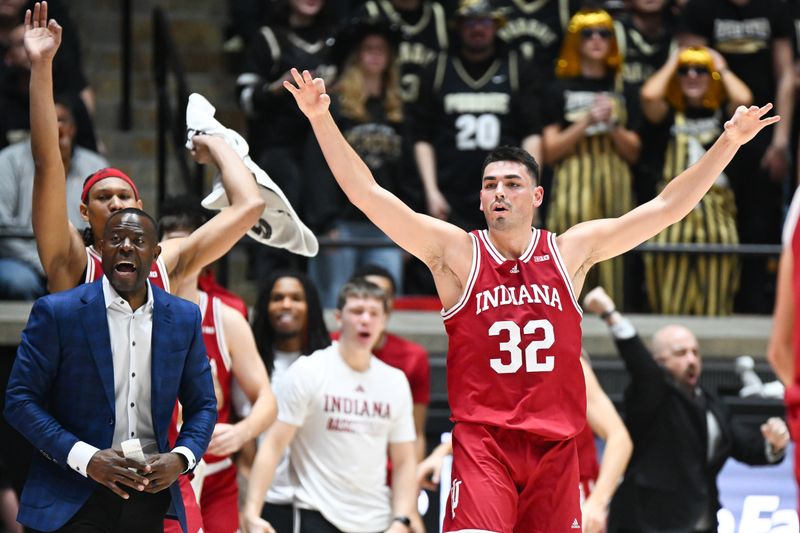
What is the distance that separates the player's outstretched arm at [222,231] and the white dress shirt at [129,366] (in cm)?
73

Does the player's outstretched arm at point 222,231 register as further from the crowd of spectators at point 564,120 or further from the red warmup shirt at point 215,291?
the crowd of spectators at point 564,120

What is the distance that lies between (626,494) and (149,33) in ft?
18.3

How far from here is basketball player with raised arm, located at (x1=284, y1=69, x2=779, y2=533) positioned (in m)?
5.78

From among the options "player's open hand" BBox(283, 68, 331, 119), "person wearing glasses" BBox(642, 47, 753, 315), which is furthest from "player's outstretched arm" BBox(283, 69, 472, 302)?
"person wearing glasses" BBox(642, 47, 753, 315)

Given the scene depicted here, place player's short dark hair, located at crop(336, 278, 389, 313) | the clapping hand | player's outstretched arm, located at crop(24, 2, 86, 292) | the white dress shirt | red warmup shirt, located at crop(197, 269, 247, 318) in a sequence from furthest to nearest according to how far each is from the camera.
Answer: player's short dark hair, located at crop(336, 278, 389, 313) → red warmup shirt, located at crop(197, 269, 247, 318) → player's outstretched arm, located at crop(24, 2, 86, 292) → the white dress shirt → the clapping hand

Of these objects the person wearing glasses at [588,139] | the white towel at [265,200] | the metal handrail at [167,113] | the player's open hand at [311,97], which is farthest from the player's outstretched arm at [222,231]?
the person wearing glasses at [588,139]

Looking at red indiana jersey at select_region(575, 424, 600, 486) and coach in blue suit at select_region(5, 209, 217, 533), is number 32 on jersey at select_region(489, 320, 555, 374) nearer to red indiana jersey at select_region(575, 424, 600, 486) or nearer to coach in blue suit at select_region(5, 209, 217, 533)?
coach in blue suit at select_region(5, 209, 217, 533)

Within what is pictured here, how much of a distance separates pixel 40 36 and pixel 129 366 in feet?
4.47

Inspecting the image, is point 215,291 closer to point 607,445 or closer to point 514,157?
point 514,157

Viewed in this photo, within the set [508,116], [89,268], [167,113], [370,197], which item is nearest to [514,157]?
[370,197]

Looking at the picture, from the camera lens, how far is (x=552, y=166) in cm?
984

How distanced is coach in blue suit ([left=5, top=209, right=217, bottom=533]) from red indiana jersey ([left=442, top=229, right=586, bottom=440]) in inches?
41.1

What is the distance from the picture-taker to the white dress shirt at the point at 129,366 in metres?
5.43

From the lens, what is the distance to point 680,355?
A: 27.2 ft
